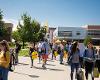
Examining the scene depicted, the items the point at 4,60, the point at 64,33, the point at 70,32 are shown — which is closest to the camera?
the point at 4,60

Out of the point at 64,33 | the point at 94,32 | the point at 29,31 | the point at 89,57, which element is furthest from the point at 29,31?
the point at 94,32

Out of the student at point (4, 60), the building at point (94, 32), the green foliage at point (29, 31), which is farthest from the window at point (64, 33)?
the student at point (4, 60)

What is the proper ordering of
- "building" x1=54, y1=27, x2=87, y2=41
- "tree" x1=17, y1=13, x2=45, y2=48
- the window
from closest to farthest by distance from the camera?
"tree" x1=17, y1=13, x2=45, y2=48
"building" x1=54, y1=27, x2=87, y2=41
the window

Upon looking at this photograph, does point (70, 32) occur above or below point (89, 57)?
above

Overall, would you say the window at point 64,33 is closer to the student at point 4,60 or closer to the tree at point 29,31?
the tree at point 29,31

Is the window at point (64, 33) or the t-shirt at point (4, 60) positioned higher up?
the window at point (64, 33)

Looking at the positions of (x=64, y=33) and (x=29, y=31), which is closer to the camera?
(x=29, y=31)

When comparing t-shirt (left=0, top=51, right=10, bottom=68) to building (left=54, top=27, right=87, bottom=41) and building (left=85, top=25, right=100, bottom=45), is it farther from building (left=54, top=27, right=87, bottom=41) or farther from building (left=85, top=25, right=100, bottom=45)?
building (left=85, top=25, right=100, bottom=45)

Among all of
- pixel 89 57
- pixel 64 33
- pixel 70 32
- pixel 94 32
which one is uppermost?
pixel 94 32

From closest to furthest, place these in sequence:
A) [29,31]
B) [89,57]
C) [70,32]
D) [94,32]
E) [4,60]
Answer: [4,60], [89,57], [29,31], [70,32], [94,32]

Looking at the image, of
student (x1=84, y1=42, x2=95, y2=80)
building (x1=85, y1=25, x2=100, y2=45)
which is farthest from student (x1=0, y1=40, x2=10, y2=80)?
building (x1=85, y1=25, x2=100, y2=45)

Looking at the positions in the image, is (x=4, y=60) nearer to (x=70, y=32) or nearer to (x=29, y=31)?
(x=29, y=31)

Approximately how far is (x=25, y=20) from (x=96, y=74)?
44628 millimetres

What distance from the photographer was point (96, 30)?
122 m
